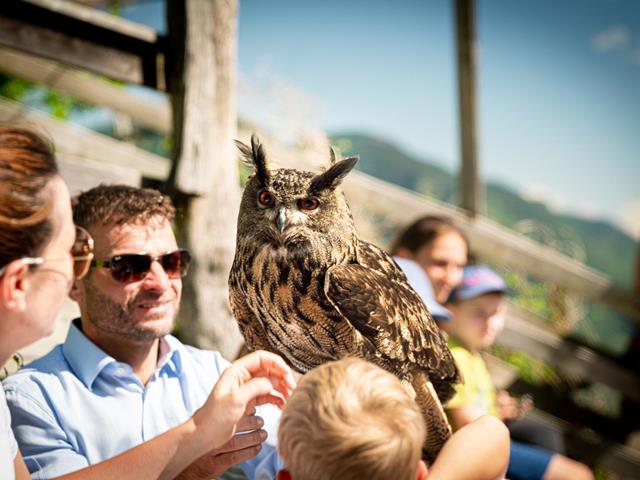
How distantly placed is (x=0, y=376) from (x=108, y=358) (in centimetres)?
28

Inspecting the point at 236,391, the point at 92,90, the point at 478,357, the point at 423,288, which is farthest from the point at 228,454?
the point at 92,90

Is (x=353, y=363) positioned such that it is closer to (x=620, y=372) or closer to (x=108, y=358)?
(x=108, y=358)

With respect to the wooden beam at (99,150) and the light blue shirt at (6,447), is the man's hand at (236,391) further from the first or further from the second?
the wooden beam at (99,150)

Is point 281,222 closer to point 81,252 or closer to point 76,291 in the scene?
point 81,252

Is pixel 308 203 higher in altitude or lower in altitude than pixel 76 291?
higher

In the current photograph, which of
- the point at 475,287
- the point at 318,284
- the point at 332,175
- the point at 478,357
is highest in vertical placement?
the point at 332,175

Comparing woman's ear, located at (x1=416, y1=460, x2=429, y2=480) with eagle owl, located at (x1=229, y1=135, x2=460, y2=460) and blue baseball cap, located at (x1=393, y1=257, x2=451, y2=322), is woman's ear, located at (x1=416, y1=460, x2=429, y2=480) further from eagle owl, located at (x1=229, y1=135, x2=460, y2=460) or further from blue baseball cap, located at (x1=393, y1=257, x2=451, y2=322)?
blue baseball cap, located at (x1=393, y1=257, x2=451, y2=322)

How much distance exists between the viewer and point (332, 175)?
639 millimetres

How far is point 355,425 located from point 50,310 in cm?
39

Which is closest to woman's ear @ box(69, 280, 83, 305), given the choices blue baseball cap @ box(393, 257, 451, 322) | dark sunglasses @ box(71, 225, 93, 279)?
dark sunglasses @ box(71, 225, 93, 279)

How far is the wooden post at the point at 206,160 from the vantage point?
1.11 metres

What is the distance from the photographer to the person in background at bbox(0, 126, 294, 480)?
0.61 m

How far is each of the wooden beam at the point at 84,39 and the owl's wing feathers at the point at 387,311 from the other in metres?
0.83

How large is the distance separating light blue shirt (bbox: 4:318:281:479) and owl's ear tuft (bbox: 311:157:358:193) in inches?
16.3
